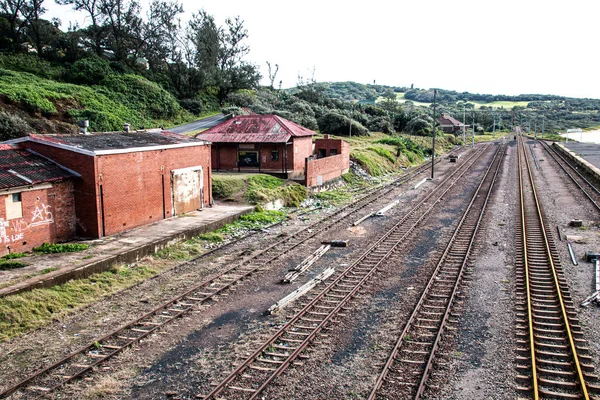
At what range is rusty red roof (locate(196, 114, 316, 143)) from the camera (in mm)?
32894

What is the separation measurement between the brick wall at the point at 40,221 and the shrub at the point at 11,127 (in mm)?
16852

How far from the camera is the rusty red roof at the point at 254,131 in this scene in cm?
3289

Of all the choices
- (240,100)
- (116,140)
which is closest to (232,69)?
(240,100)

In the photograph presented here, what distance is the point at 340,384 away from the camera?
31.2 feet

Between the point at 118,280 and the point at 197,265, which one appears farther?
the point at 197,265

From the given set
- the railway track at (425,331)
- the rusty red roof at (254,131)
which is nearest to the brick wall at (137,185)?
the rusty red roof at (254,131)

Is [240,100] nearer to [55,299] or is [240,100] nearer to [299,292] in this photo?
[299,292]

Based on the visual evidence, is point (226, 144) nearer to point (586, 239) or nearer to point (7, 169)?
point (7, 169)

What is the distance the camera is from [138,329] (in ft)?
39.5

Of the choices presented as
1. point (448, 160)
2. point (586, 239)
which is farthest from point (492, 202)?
point (448, 160)

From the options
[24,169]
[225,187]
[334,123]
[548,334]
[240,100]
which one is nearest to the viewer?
[548,334]

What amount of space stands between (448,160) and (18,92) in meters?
45.0

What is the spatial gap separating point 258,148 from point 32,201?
17.9 meters

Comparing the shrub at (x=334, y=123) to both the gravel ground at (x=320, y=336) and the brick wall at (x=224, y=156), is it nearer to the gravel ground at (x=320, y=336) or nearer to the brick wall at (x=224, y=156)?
the brick wall at (x=224, y=156)
